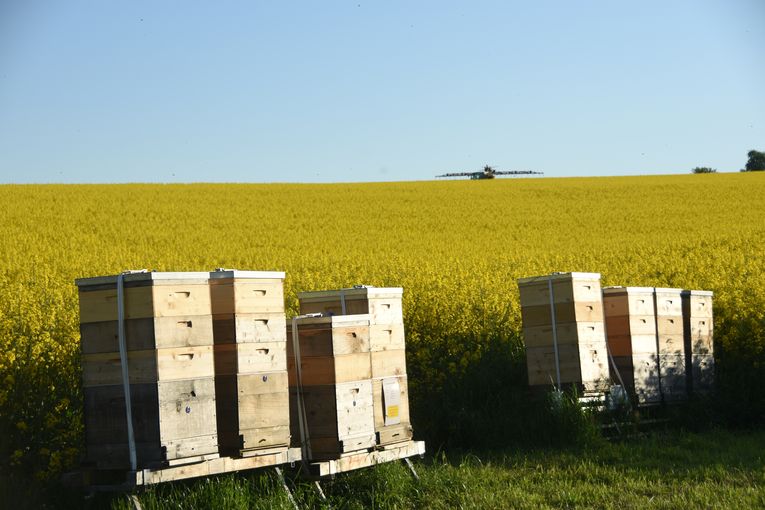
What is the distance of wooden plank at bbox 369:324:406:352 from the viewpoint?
9.30m

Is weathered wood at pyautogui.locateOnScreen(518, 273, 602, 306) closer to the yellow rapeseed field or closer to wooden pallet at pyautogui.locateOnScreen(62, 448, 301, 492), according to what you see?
the yellow rapeseed field

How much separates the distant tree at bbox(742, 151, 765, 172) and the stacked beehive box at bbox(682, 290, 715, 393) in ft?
311

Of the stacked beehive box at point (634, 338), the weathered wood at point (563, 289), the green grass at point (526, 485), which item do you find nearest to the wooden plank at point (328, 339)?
the green grass at point (526, 485)

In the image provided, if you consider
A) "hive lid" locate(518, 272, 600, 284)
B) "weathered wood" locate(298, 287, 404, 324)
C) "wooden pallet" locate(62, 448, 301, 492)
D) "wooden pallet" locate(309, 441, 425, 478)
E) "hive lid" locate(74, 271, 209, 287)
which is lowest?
"wooden pallet" locate(309, 441, 425, 478)

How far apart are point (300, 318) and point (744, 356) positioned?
8335mm

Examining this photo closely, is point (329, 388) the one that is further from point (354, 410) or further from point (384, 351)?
point (384, 351)

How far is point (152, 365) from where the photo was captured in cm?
734

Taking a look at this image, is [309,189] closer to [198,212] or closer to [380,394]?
[198,212]

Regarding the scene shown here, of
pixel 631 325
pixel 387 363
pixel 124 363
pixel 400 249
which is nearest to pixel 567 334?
pixel 631 325

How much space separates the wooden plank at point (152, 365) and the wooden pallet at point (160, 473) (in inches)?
27.4

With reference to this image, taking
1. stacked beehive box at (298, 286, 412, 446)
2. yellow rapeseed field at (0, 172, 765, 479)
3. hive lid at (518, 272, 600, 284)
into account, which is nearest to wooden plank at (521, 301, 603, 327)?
hive lid at (518, 272, 600, 284)

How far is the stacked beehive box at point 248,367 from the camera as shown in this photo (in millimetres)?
7871

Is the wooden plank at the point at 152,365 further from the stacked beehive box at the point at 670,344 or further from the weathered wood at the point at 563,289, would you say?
the stacked beehive box at the point at 670,344

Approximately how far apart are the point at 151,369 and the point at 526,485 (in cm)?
372
